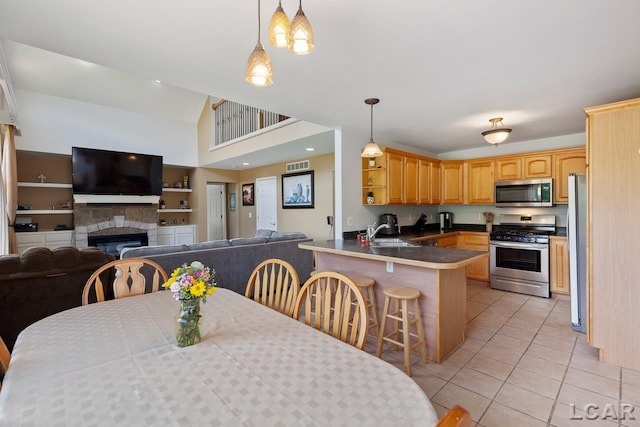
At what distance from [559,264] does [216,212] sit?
751 cm

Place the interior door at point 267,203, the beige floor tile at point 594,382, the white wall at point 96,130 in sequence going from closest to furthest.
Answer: the beige floor tile at point 594,382 < the white wall at point 96,130 < the interior door at point 267,203

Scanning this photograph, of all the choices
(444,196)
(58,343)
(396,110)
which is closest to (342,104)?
(396,110)

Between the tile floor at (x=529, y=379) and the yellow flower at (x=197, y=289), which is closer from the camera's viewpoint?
the yellow flower at (x=197, y=289)

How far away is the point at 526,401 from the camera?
1.92m

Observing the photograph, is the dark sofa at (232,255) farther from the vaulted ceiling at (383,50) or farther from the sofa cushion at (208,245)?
the vaulted ceiling at (383,50)

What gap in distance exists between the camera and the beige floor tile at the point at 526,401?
1.81m

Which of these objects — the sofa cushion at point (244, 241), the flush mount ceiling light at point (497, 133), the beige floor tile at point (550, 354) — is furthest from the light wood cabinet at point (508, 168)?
the sofa cushion at point (244, 241)

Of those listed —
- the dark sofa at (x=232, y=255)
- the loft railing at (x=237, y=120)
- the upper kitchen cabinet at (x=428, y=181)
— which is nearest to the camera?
the dark sofa at (x=232, y=255)

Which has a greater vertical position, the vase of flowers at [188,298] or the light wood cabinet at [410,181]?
the light wood cabinet at [410,181]

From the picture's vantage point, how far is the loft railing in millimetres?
5269

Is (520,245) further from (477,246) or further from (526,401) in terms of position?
(526,401)

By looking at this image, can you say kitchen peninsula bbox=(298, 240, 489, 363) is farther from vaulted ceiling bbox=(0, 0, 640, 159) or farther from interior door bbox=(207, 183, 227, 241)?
interior door bbox=(207, 183, 227, 241)

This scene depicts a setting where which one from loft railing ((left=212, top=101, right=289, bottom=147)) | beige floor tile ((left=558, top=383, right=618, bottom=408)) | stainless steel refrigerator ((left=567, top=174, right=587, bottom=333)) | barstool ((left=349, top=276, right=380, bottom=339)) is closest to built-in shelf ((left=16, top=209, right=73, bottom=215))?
loft railing ((left=212, top=101, right=289, bottom=147))

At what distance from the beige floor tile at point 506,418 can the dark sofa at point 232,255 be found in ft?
9.84
